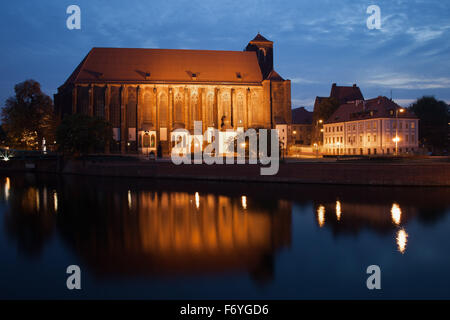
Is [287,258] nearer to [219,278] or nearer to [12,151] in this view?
[219,278]

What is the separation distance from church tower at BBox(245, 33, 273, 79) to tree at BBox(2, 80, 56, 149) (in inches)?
1504

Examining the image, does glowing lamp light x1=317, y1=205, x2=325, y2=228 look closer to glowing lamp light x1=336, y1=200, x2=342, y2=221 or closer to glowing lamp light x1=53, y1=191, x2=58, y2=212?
glowing lamp light x1=336, y1=200, x2=342, y2=221

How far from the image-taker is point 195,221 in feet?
60.0

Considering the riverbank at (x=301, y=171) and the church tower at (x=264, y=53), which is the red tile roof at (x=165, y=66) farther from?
the riverbank at (x=301, y=171)

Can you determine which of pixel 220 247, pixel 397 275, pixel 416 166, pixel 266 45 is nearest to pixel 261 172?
pixel 416 166

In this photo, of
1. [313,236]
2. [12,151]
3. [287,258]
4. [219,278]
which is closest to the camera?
[219,278]

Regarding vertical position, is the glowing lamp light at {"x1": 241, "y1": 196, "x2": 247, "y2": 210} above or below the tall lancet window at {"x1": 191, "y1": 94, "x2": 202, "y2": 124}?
below

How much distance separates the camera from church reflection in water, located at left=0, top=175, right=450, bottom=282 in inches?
468

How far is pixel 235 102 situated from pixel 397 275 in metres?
58.4

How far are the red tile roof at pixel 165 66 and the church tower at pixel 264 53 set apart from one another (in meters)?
1.27

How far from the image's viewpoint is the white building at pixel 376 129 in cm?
5450

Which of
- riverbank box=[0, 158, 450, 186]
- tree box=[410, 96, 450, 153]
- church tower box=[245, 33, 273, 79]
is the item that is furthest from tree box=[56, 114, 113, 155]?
tree box=[410, 96, 450, 153]

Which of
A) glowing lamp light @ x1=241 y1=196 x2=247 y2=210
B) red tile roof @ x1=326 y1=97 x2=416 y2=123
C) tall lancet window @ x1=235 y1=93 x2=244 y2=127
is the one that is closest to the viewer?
glowing lamp light @ x1=241 y1=196 x2=247 y2=210

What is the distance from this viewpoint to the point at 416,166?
29.0 metres
